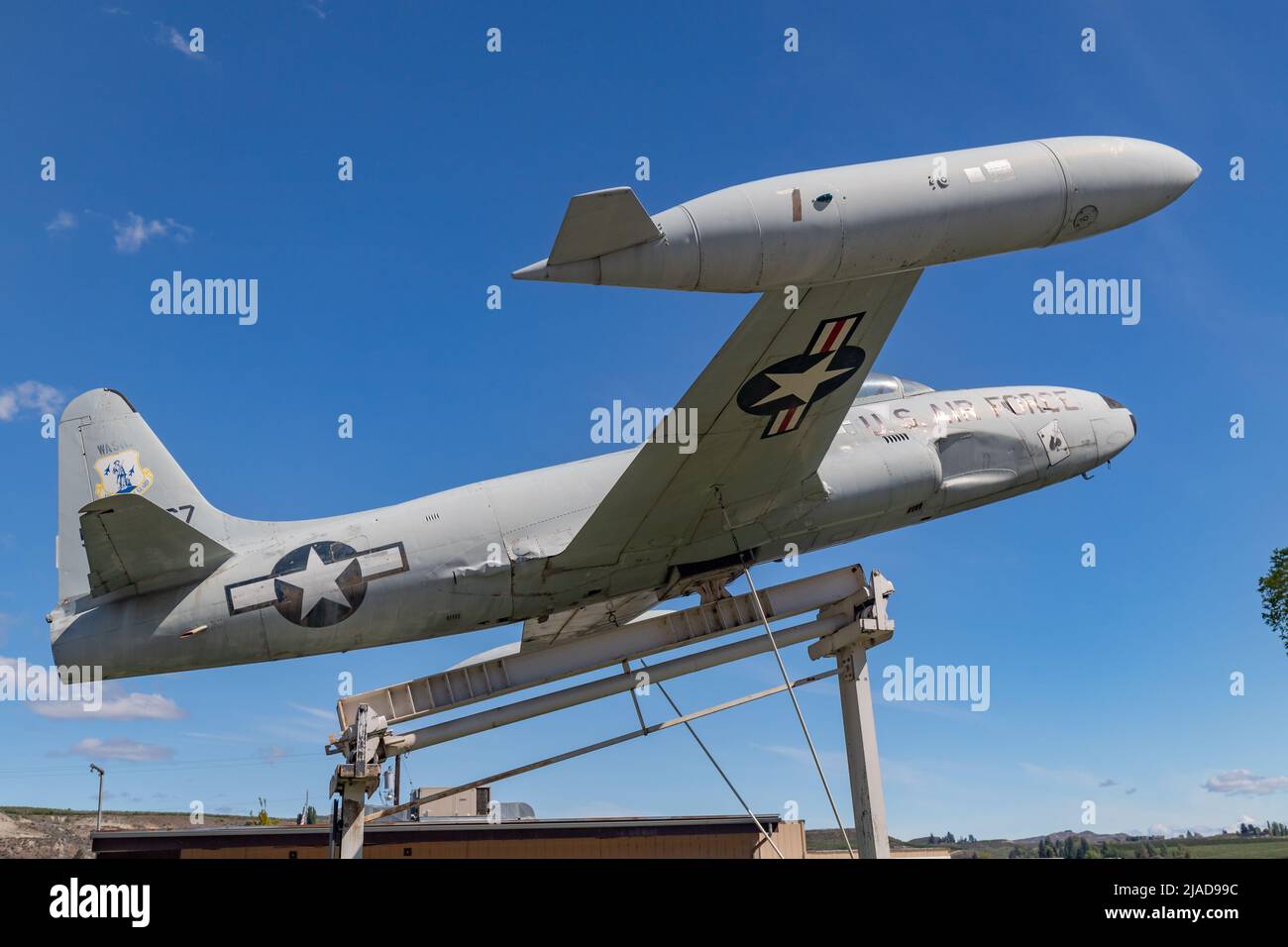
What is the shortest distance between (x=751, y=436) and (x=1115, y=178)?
4960 mm

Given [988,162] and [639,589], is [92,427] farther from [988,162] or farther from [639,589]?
[988,162]

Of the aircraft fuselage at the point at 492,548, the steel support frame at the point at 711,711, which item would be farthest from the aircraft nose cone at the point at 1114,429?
the steel support frame at the point at 711,711

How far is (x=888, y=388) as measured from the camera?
15.8 m

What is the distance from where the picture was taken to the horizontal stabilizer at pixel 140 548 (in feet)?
38.2

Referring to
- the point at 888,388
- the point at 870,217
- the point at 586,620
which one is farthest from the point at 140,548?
the point at 888,388

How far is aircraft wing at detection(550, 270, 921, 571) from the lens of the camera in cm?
1078

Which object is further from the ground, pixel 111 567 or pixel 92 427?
pixel 92 427

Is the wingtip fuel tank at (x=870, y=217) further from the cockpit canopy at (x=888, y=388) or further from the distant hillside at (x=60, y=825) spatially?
the distant hillside at (x=60, y=825)

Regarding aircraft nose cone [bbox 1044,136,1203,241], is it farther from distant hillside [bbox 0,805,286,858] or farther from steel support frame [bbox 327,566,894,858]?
distant hillside [bbox 0,805,286,858]

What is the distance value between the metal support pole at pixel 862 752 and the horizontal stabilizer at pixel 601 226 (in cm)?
836

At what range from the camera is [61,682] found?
12.6 metres

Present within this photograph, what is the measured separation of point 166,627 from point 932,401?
11.5m
